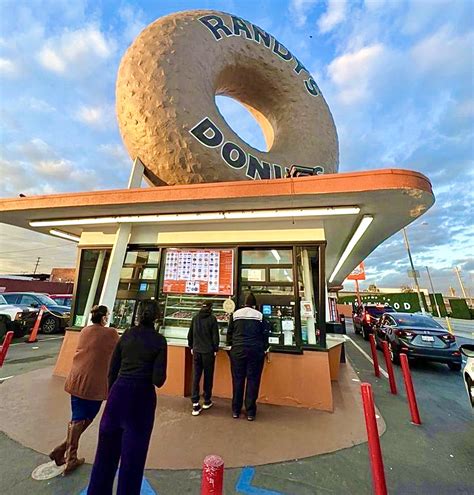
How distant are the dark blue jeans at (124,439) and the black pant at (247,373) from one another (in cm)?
206

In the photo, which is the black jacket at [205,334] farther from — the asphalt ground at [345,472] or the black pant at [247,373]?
the asphalt ground at [345,472]

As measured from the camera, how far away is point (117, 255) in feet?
18.1

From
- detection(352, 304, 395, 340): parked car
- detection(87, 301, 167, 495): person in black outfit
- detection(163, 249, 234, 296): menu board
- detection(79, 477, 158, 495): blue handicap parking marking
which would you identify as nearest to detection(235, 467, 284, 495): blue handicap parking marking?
detection(79, 477, 158, 495): blue handicap parking marking

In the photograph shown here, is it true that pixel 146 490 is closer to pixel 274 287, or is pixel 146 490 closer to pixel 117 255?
pixel 274 287

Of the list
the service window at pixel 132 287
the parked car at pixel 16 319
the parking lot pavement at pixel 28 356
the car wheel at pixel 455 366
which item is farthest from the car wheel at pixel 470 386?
the parked car at pixel 16 319

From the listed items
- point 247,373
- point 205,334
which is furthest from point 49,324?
point 247,373

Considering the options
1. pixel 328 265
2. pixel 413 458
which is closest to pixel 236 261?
pixel 413 458

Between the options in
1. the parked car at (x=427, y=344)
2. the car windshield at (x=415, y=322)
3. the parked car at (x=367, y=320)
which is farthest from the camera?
the parked car at (x=367, y=320)

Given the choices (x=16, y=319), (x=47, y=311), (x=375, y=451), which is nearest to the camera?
(x=375, y=451)

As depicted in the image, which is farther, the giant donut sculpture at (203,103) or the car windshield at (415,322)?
the car windshield at (415,322)

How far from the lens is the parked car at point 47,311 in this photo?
38.7 feet

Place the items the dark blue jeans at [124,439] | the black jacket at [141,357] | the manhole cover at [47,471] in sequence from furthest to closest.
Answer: the manhole cover at [47,471] → the black jacket at [141,357] → the dark blue jeans at [124,439]

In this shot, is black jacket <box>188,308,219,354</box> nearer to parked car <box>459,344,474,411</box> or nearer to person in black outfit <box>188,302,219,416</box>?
person in black outfit <box>188,302,219,416</box>

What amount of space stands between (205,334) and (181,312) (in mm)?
1437
